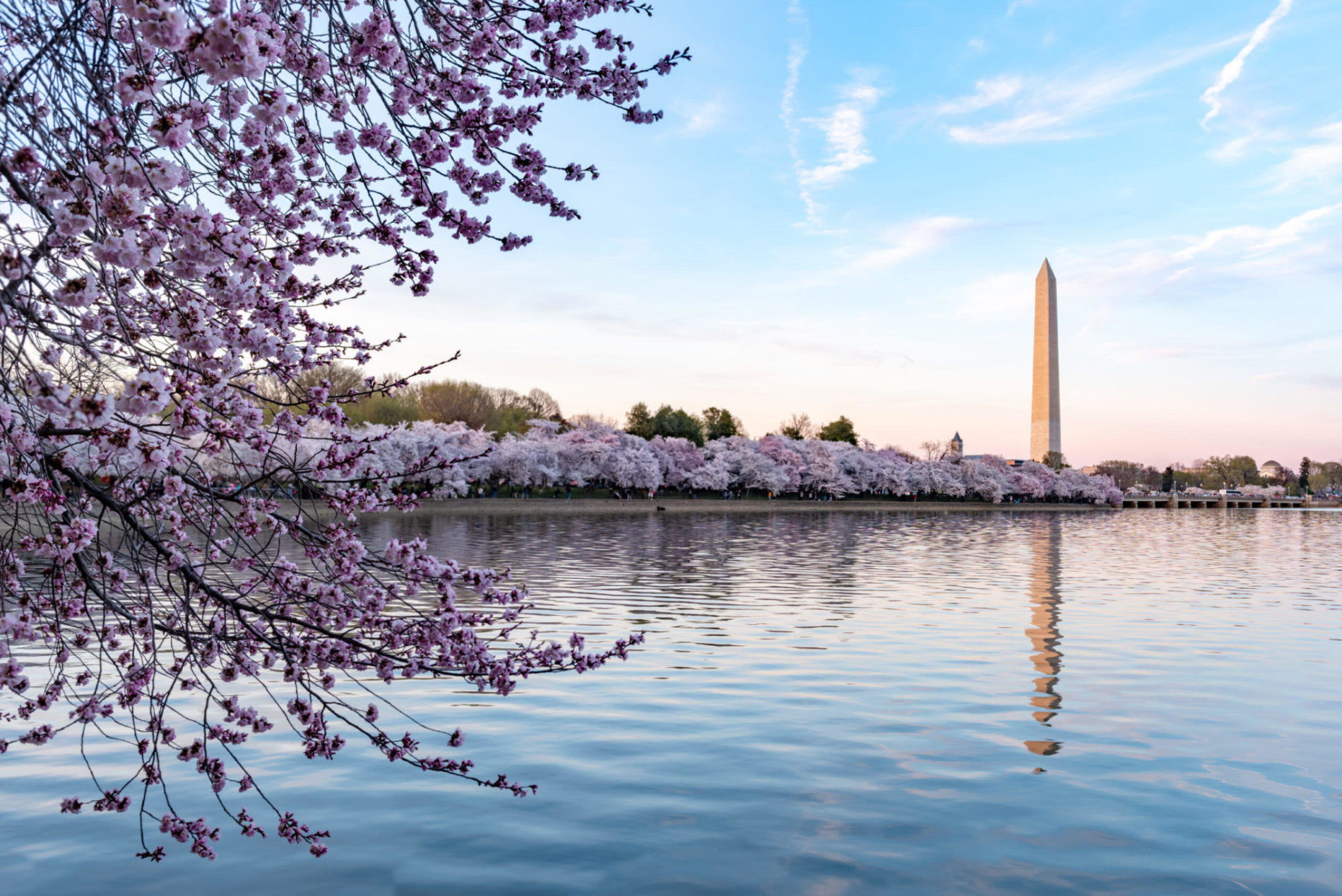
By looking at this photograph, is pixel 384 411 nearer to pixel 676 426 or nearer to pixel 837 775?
pixel 676 426

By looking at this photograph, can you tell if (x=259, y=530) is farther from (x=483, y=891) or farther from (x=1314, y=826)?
(x=1314, y=826)

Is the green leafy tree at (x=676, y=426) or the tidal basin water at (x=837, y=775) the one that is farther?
the green leafy tree at (x=676, y=426)

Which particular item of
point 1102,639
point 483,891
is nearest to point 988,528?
point 1102,639

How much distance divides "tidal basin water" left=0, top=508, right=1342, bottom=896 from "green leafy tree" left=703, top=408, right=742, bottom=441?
3931 inches

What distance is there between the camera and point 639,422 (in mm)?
114312

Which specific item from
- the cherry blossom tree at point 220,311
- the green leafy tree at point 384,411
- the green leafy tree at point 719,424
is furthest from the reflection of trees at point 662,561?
the green leafy tree at point 719,424

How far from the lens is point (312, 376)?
13070 mm

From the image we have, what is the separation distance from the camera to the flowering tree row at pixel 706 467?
81.1 m

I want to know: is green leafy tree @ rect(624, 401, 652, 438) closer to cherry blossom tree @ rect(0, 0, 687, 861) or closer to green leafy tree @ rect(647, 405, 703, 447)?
green leafy tree @ rect(647, 405, 703, 447)

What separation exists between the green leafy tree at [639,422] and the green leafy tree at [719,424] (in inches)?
294

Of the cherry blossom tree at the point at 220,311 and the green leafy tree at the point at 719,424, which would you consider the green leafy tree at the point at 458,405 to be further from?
the cherry blossom tree at the point at 220,311

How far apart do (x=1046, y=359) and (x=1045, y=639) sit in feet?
301

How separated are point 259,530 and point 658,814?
3.50m

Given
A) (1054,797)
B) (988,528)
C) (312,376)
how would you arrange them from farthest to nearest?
1. (988,528)
2. (312,376)
3. (1054,797)
